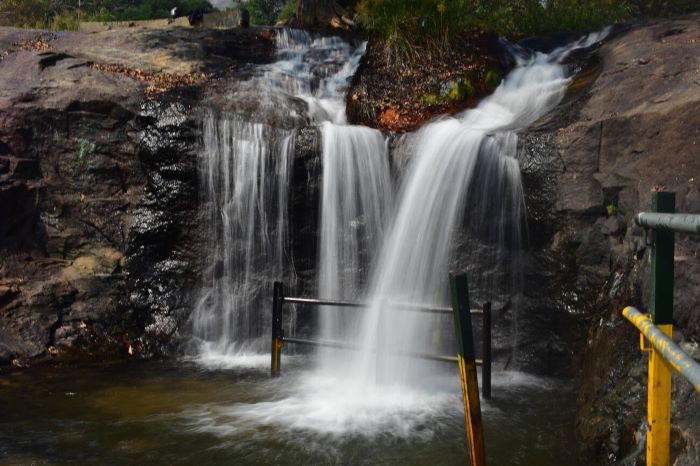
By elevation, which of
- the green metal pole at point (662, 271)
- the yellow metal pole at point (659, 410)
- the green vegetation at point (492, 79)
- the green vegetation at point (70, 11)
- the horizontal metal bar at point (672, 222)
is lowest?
the yellow metal pole at point (659, 410)

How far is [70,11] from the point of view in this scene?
96.8 ft

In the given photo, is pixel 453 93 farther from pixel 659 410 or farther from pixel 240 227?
pixel 659 410

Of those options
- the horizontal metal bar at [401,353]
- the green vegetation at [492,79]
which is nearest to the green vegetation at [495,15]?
the green vegetation at [492,79]

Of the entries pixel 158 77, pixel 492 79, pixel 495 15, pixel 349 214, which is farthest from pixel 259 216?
pixel 495 15

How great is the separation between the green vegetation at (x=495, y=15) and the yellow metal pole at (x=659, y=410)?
9.75m

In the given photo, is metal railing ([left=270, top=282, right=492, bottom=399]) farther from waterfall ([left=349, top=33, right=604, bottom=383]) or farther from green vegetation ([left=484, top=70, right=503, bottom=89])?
green vegetation ([left=484, top=70, right=503, bottom=89])

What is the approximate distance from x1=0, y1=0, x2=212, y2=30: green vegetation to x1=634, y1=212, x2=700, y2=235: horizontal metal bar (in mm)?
17692

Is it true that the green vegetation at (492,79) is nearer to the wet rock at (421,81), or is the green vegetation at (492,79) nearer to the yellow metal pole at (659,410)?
the wet rock at (421,81)

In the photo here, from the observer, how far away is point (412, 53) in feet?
36.7

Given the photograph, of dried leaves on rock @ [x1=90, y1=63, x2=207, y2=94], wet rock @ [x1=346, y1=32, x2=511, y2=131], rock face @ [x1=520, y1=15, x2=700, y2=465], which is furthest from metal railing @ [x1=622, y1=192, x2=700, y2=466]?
dried leaves on rock @ [x1=90, y1=63, x2=207, y2=94]

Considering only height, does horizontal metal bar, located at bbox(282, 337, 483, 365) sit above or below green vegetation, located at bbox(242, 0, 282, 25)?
below

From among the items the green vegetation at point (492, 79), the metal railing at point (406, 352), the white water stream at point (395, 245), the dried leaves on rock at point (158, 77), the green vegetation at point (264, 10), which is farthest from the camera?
the green vegetation at point (264, 10)

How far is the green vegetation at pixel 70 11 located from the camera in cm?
1974

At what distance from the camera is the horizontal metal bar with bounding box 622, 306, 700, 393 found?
1.64m
